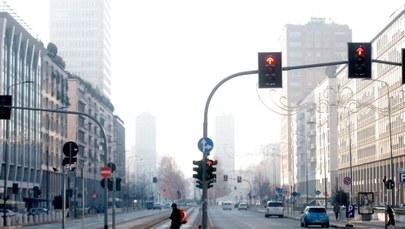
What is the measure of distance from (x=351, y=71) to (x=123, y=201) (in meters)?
145

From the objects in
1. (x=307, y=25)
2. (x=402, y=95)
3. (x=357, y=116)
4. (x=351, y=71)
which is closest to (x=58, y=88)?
(x=357, y=116)

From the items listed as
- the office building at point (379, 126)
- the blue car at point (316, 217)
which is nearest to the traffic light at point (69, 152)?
the blue car at point (316, 217)

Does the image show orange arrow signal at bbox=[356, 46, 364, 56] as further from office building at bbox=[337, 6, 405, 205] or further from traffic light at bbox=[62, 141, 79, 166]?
office building at bbox=[337, 6, 405, 205]

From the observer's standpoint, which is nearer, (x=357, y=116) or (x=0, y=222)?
(x=0, y=222)

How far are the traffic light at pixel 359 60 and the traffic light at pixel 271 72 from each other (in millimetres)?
2287

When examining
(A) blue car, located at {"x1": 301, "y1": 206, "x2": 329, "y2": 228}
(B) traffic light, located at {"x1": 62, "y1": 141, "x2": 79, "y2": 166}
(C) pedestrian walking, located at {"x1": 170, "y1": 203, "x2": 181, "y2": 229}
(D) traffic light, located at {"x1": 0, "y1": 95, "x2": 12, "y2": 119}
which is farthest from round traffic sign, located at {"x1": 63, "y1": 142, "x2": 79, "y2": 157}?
(A) blue car, located at {"x1": 301, "y1": 206, "x2": 329, "y2": 228}

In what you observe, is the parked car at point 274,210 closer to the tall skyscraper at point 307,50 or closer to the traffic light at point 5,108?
the traffic light at point 5,108

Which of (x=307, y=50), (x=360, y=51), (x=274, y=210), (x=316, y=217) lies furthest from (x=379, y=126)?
(x=307, y=50)

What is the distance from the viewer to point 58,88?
125688mm

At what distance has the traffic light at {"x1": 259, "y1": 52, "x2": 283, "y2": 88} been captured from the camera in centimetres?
2688

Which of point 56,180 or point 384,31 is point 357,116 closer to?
point 384,31

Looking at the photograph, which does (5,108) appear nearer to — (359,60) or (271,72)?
(271,72)

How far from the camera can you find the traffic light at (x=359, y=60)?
26688 mm

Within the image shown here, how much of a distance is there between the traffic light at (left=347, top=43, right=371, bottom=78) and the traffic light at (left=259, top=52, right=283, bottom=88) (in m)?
2.29
